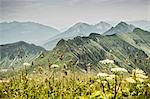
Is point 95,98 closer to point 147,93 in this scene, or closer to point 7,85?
point 147,93

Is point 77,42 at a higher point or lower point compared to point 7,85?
lower

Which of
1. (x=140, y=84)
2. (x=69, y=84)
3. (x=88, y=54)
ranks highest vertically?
(x=140, y=84)

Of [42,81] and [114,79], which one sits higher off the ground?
[114,79]

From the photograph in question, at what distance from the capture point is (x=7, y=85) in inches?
221

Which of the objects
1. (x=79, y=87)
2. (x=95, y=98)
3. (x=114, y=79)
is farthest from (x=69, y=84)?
(x=114, y=79)

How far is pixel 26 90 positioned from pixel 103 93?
1.59m

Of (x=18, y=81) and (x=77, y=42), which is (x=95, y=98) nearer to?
(x=18, y=81)

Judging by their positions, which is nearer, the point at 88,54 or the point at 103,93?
the point at 103,93

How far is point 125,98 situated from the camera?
13.7 ft

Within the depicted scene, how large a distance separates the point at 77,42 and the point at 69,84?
181945 mm

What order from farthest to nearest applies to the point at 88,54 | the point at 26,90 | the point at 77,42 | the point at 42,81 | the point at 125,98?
the point at 77,42, the point at 88,54, the point at 42,81, the point at 26,90, the point at 125,98

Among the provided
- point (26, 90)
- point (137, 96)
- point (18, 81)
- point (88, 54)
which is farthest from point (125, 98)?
point (88, 54)

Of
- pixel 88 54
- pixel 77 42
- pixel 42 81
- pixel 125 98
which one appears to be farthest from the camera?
pixel 77 42

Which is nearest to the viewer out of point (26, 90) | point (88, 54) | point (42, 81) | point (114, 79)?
point (114, 79)
